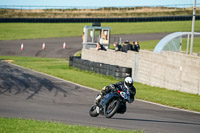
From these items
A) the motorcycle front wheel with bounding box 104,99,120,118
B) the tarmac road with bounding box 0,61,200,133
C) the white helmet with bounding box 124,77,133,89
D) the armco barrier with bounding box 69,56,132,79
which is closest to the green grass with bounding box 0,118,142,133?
the tarmac road with bounding box 0,61,200,133

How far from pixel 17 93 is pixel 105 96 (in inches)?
270

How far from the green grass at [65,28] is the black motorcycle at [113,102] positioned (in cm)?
4338

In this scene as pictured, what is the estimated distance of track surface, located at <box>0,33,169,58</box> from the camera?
4260 cm

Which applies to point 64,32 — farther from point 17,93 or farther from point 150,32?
point 17,93

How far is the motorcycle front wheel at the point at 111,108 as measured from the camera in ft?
40.8

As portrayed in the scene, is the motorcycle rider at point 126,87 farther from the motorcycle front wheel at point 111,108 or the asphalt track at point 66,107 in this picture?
the asphalt track at point 66,107

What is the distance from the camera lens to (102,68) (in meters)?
27.4

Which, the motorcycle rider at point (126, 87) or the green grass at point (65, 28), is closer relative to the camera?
the motorcycle rider at point (126, 87)

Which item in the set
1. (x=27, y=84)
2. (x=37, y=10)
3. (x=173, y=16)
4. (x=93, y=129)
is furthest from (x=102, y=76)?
(x=37, y=10)

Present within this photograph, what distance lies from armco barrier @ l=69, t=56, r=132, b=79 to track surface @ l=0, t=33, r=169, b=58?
10818 mm

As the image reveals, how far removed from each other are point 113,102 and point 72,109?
2704 mm

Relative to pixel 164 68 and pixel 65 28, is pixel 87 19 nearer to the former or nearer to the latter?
pixel 65 28

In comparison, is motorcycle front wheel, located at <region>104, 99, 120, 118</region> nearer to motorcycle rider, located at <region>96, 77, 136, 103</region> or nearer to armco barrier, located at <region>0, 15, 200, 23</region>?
motorcycle rider, located at <region>96, 77, 136, 103</region>

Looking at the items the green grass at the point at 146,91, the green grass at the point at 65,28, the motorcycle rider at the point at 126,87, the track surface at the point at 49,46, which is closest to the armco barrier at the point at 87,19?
the green grass at the point at 65,28
